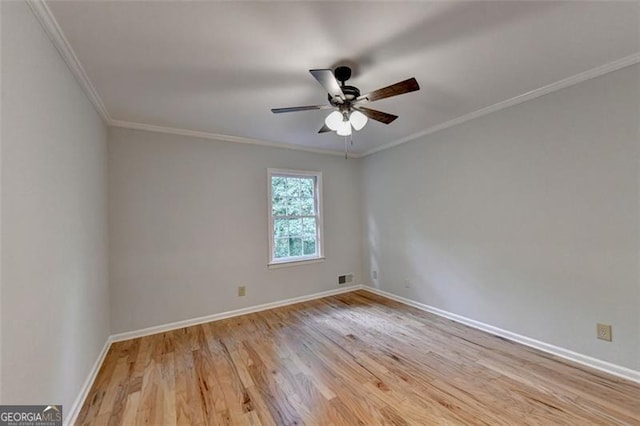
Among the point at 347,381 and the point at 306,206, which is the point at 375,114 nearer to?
the point at 347,381

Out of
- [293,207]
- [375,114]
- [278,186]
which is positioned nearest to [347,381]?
[375,114]

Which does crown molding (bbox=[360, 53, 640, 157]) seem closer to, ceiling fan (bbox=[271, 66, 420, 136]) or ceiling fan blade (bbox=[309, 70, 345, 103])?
ceiling fan (bbox=[271, 66, 420, 136])

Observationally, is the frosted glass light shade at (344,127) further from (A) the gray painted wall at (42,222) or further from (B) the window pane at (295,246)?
(B) the window pane at (295,246)

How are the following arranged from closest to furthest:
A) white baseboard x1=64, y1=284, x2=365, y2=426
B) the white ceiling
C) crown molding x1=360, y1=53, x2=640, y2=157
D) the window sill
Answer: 1. the white ceiling
2. white baseboard x1=64, y1=284, x2=365, y2=426
3. crown molding x1=360, y1=53, x2=640, y2=157
4. the window sill

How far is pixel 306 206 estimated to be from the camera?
13.9 feet

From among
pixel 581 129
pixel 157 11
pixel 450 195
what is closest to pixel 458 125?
pixel 450 195

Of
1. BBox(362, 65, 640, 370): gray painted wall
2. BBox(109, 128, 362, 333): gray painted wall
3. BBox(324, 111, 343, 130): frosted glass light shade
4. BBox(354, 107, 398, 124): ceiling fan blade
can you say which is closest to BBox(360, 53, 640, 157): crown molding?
BBox(362, 65, 640, 370): gray painted wall

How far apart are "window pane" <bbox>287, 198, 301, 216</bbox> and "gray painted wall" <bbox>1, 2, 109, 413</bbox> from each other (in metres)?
2.36

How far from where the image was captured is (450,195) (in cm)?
323

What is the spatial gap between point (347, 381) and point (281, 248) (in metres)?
2.24

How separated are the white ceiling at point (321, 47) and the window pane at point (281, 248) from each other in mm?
2001

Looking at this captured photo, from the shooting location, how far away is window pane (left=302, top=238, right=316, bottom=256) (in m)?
4.21

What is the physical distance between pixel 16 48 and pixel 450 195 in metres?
3.66

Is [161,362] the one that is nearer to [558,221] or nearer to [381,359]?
[381,359]
